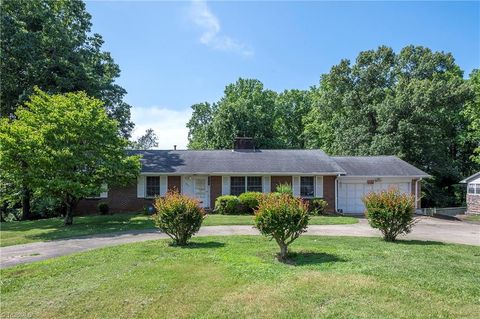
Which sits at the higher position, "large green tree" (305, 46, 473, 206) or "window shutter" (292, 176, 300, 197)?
"large green tree" (305, 46, 473, 206)

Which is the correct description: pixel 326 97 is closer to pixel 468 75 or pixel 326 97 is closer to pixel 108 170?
pixel 468 75

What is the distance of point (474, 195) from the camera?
2828cm

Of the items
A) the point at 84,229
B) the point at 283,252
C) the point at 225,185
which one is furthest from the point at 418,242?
the point at 225,185

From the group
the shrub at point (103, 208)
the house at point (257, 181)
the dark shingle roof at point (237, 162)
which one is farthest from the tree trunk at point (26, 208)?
the dark shingle roof at point (237, 162)

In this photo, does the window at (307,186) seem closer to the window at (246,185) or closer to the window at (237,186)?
the window at (246,185)

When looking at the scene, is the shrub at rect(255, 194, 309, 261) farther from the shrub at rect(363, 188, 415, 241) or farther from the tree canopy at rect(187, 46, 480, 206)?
the tree canopy at rect(187, 46, 480, 206)

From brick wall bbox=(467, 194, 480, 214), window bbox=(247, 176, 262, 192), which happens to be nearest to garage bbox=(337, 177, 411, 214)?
window bbox=(247, 176, 262, 192)

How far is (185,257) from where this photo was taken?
368 inches

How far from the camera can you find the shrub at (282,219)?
8.84 meters

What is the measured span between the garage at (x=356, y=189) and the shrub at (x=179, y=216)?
1526 cm

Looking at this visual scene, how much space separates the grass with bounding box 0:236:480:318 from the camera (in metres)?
5.84

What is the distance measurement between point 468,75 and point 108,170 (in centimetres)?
3843

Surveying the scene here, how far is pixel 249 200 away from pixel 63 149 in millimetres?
10295

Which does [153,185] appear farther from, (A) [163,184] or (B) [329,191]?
(B) [329,191]
